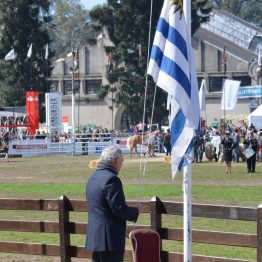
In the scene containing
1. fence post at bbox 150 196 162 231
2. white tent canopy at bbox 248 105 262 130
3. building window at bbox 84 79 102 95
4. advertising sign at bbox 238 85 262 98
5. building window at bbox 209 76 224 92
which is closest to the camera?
fence post at bbox 150 196 162 231

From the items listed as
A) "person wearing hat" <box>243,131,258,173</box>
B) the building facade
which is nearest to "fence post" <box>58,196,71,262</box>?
"person wearing hat" <box>243,131,258,173</box>

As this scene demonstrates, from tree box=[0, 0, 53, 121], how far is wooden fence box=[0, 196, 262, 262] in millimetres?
64449

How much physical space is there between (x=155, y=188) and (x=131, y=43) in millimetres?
46288

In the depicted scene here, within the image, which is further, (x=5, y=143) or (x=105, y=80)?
(x=105, y=80)

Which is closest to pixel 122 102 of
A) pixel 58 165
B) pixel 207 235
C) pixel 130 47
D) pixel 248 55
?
pixel 130 47

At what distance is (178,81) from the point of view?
Answer: 982 centimetres

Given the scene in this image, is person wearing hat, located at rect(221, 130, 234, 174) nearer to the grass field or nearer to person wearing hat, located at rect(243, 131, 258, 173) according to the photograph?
the grass field

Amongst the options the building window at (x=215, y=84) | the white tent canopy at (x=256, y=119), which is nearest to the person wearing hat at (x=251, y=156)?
the white tent canopy at (x=256, y=119)

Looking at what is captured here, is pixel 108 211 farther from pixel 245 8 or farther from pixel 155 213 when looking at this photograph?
pixel 245 8

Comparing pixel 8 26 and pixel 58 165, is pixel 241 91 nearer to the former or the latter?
pixel 8 26

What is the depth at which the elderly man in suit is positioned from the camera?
8906 millimetres

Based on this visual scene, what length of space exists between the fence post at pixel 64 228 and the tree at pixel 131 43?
190 feet

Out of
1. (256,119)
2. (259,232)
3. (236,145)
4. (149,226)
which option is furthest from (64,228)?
(256,119)

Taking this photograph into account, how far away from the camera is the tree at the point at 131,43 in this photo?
2815 inches
